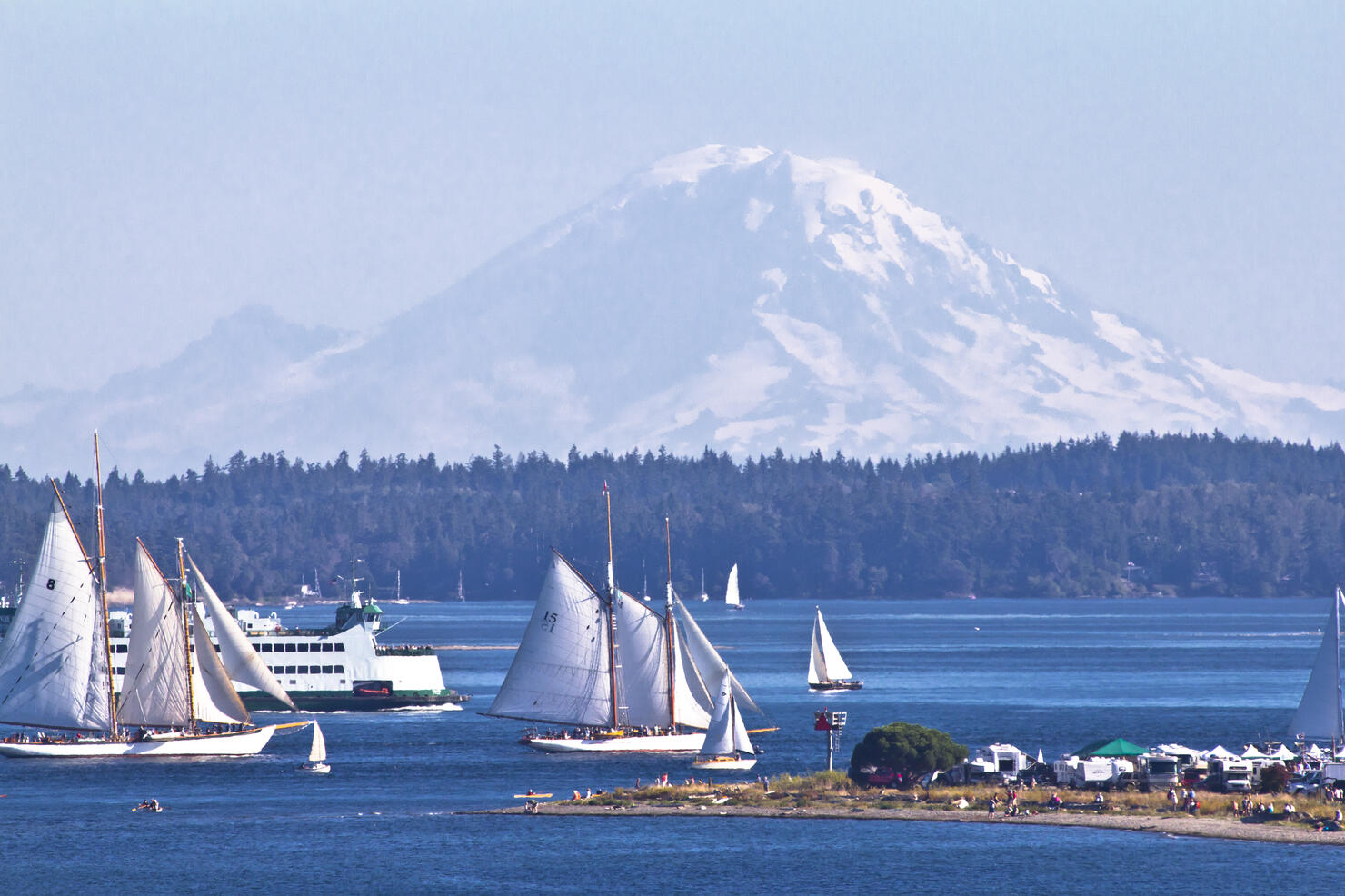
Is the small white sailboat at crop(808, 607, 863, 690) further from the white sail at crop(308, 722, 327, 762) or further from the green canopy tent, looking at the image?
the green canopy tent

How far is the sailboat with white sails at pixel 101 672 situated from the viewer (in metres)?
110

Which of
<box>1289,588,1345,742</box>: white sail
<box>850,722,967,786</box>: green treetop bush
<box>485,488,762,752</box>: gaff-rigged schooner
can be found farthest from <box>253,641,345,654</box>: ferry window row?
<box>1289,588,1345,742</box>: white sail

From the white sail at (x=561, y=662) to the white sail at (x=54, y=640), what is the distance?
2076 centimetres

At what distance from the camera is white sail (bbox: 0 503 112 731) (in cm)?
10975

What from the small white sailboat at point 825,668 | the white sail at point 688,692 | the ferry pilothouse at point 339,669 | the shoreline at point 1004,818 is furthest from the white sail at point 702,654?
the small white sailboat at point 825,668

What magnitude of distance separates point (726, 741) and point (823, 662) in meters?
61.9

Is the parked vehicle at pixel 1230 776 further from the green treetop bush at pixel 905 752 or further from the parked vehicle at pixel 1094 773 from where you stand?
the green treetop bush at pixel 905 752

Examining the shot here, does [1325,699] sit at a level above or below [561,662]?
below

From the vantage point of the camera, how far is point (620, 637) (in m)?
116

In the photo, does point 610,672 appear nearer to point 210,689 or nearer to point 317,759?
point 317,759

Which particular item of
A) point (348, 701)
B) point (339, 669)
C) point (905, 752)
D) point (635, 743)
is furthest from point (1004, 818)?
point (339, 669)

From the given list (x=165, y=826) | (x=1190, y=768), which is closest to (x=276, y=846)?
(x=165, y=826)

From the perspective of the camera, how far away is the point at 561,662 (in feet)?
377

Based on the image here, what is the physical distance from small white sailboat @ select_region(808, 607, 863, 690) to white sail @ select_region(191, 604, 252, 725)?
5998 cm
